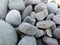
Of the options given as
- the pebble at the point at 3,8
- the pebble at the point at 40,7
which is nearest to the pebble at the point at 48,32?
the pebble at the point at 40,7

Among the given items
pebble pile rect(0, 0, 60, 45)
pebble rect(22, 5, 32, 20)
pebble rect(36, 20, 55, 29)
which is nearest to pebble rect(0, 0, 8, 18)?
pebble pile rect(0, 0, 60, 45)

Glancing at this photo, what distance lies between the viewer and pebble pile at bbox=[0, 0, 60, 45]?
640 millimetres

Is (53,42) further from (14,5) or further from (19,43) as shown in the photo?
(14,5)

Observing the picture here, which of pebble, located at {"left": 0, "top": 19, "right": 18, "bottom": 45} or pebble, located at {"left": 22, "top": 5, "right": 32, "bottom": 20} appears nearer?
pebble, located at {"left": 0, "top": 19, "right": 18, "bottom": 45}

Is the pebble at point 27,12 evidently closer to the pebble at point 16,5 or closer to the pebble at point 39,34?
the pebble at point 16,5

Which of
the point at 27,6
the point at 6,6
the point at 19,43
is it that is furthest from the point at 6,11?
the point at 19,43

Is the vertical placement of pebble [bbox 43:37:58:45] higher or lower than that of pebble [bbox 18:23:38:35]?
lower

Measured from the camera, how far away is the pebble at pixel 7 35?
618 mm

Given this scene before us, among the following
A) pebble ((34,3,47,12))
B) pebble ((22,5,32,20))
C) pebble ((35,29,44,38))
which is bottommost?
pebble ((35,29,44,38))

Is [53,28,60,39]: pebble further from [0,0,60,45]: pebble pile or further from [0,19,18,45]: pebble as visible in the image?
[0,19,18,45]: pebble

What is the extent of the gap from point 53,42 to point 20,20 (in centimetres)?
22

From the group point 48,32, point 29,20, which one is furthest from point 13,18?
point 48,32

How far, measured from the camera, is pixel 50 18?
758mm

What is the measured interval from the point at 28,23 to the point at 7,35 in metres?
0.13
